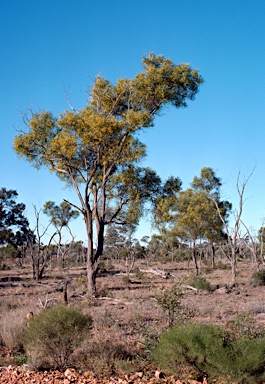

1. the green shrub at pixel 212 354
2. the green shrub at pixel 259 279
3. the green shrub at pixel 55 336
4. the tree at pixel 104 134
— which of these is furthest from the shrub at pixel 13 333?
the green shrub at pixel 259 279

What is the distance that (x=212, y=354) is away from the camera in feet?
19.5

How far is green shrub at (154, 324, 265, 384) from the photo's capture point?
18.7ft

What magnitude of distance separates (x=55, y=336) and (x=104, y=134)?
9.25 metres

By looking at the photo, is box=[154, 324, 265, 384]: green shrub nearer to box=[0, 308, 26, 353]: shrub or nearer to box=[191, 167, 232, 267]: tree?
box=[0, 308, 26, 353]: shrub

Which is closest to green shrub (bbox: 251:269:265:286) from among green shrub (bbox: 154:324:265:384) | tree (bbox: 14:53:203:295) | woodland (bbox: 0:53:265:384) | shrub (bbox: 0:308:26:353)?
woodland (bbox: 0:53:265:384)

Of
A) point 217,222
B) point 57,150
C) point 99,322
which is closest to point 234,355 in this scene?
point 99,322

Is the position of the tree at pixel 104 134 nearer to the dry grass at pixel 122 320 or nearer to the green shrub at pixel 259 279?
the dry grass at pixel 122 320

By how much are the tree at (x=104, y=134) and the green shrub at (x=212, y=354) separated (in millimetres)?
9927

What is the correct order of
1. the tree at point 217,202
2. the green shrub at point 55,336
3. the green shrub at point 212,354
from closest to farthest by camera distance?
the green shrub at point 212,354
the green shrub at point 55,336
the tree at point 217,202

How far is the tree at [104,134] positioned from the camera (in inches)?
610

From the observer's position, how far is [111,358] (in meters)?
7.09

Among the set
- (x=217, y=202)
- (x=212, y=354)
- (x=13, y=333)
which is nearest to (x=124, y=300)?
(x=13, y=333)

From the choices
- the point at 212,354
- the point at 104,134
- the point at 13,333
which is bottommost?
the point at 13,333

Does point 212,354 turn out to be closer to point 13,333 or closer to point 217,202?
point 13,333
